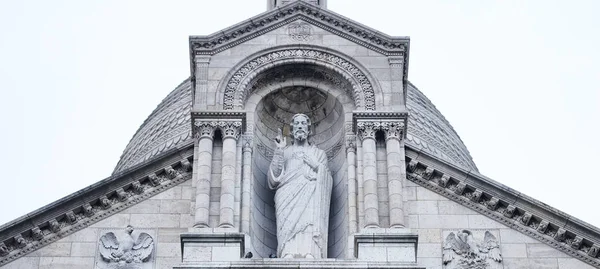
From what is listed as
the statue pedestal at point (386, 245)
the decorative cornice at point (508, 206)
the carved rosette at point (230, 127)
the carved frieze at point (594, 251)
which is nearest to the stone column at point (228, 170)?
the carved rosette at point (230, 127)

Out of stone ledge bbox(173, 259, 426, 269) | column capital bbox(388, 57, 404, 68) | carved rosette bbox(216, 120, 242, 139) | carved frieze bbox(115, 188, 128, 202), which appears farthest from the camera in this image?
column capital bbox(388, 57, 404, 68)

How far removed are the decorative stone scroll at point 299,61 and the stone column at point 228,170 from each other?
2.17ft

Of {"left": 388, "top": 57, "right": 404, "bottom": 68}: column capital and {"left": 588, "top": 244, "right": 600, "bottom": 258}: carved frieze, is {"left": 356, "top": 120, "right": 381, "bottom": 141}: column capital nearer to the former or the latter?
{"left": 388, "top": 57, "right": 404, "bottom": 68}: column capital

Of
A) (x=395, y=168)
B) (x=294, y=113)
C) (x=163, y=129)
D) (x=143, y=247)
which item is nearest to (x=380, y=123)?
(x=395, y=168)

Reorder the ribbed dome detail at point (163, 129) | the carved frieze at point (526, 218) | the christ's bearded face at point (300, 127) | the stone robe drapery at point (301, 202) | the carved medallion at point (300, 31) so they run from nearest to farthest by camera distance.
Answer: the stone robe drapery at point (301, 202) → the carved frieze at point (526, 218) → the christ's bearded face at point (300, 127) → the carved medallion at point (300, 31) → the ribbed dome detail at point (163, 129)

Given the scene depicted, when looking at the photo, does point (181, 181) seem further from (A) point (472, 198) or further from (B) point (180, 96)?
(B) point (180, 96)

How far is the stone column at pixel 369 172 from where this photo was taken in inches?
1427

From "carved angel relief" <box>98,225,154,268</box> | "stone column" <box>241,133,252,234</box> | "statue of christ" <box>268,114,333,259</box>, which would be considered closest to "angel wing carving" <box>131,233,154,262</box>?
"carved angel relief" <box>98,225,154,268</box>

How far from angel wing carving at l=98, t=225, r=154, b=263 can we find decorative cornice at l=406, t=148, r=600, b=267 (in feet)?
20.6

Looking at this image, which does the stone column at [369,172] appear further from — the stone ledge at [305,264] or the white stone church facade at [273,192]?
the stone ledge at [305,264]

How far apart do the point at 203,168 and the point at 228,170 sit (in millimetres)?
581

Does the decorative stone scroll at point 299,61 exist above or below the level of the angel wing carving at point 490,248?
above

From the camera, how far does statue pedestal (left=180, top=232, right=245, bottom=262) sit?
3416 centimetres

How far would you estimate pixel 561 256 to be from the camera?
1451 inches
